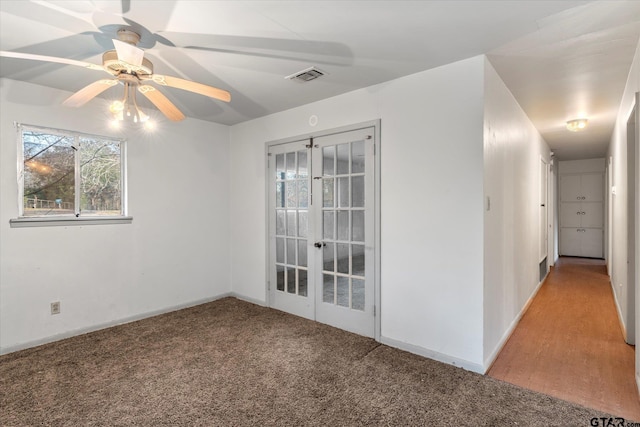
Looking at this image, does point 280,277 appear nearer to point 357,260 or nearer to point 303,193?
point 303,193

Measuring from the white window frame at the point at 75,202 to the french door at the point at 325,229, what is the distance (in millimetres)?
1721

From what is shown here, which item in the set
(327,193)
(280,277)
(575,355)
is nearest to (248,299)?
(280,277)

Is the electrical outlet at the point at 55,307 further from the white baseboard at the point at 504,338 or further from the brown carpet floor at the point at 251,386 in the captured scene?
the white baseboard at the point at 504,338

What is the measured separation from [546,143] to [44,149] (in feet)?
24.4

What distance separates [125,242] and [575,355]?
15.6 ft

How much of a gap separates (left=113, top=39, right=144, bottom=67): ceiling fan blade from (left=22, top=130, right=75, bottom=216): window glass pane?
2132mm

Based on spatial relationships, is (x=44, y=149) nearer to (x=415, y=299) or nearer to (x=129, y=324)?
(x=129, y=324)

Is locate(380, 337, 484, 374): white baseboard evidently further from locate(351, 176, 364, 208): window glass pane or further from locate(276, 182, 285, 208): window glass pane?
locate(276, 182, 285, 208): window glass pane

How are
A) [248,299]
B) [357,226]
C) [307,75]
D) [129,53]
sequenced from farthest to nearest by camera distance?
1. [248,299]
2. [357,226]
3. [307,75]
4. [129,53]

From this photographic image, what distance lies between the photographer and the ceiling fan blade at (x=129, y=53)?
1.83m

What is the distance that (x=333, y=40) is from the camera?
7.88 ft

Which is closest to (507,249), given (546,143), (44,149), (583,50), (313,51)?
(583,50)

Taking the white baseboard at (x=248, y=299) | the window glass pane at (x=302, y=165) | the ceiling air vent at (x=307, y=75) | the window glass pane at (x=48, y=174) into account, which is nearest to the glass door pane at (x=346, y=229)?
the window glass pane at (x=302, y=165)

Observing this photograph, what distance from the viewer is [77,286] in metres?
3.49
